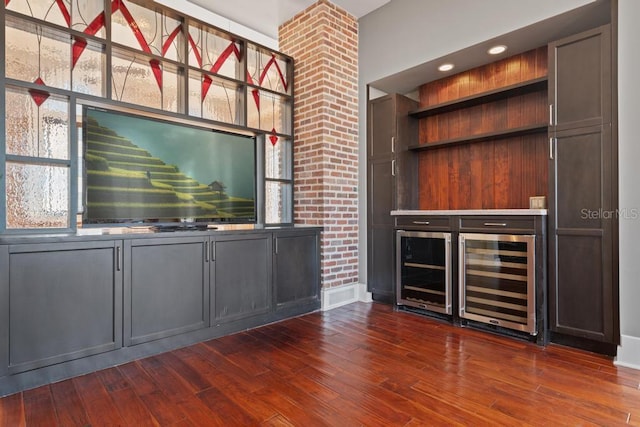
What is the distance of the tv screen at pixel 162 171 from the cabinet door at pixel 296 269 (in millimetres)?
452

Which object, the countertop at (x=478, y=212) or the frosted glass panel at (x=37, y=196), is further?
the countertop at (x=478, y=212)

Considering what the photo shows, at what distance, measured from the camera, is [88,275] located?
2209mm

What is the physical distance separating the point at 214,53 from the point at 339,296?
2741 millimetres

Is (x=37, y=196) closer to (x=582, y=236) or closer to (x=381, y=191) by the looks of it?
(x=381, y=191)

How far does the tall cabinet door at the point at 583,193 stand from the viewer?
2363mm

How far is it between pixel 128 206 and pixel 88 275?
22.7 inches

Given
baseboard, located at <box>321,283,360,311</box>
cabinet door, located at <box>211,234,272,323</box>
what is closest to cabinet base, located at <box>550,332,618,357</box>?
baseboard, located at <box>321,283,360,311</box>

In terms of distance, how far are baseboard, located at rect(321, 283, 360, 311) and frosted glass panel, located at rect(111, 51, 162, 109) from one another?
2.38 m

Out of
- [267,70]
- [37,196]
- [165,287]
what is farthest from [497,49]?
[37,196]

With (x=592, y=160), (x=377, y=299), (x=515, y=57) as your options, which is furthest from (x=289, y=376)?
(x=515, y=57)

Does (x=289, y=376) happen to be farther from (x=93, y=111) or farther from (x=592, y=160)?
(x=592, y=160)

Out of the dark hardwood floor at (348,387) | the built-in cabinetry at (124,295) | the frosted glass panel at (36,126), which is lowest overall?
the dark hardwood floor at (348,387)

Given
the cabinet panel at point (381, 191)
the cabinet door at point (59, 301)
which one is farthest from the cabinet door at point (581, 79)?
the cabinet door at point (59, 301)

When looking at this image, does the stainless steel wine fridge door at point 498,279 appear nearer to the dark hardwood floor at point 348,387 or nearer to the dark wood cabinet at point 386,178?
the dark hardwood floor at point 348,387
